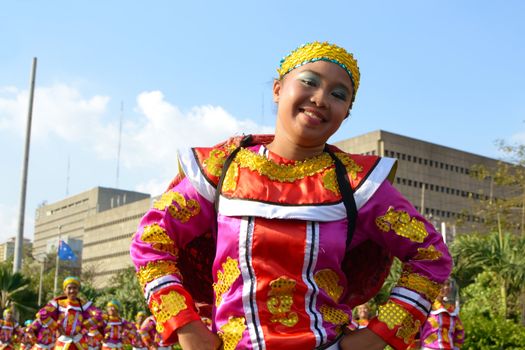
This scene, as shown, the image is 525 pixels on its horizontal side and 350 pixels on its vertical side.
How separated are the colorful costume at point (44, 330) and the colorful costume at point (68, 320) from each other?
2.2 inches

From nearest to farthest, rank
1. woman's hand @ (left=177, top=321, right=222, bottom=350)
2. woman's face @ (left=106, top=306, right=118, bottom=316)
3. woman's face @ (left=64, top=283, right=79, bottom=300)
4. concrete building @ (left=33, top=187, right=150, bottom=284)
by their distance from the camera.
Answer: woman's hand @ (left=177, top=321, right=222, bottom=350)
woman's face @ (left=64, top=283, right=79, bottom=300)
woman's face @ (left=106, top=306, right=118, bottom=316)
concrete building @ (left=33, top=187, right=150, bottom=284)

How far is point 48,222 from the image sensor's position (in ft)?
521

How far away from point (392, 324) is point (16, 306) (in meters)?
33.0

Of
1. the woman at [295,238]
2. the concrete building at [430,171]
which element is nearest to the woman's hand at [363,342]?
the woman at [295,238]

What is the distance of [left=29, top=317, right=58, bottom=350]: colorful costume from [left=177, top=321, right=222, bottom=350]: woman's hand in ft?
39.3

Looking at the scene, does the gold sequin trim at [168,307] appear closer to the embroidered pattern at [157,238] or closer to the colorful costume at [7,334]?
the embroidered pattern at [157,238]

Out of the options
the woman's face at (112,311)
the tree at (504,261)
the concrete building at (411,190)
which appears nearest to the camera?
the tree at (504,261)

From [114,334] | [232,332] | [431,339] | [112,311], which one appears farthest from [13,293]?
[232,332]

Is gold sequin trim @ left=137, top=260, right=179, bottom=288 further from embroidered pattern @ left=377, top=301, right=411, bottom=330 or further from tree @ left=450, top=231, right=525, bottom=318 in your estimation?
tree @ left=450, top=231, right=525, bottom=318

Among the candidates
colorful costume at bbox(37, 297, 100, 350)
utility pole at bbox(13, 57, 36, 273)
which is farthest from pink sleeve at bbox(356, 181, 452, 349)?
utility pole at bbox(13, 57, 36, 273)

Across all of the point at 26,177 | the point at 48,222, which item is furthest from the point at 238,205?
the point at 48,222

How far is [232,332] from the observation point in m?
2.66

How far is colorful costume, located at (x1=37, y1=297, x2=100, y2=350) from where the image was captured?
13.8 metres

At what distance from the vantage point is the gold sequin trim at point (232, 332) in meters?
2.64
